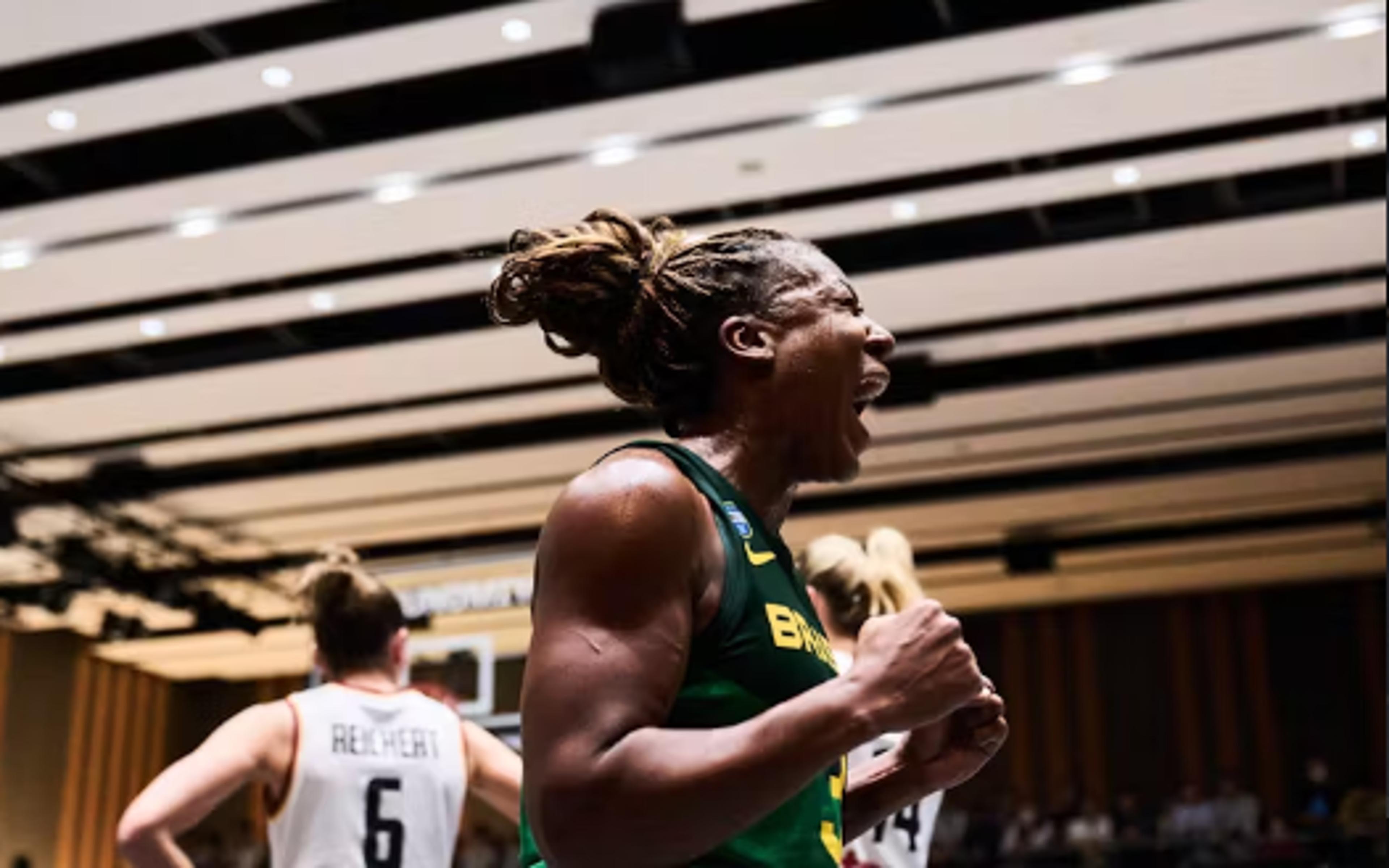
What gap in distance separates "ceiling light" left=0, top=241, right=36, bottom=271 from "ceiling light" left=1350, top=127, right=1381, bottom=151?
6.97 m

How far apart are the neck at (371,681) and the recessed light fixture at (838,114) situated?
5.02 metres

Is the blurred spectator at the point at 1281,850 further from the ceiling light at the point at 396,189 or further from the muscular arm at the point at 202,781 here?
the muscular arm at the point at 202,781

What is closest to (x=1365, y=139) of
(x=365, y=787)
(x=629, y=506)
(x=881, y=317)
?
(x=881, y=317)

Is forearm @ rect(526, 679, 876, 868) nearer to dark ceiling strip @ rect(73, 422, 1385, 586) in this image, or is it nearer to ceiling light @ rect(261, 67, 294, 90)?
ceiling light @ rect(261, 67, 294, 90)

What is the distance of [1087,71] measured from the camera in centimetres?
767

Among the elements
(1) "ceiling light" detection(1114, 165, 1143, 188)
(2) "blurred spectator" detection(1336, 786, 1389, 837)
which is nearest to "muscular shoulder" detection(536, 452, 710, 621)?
(1) "ceiling light" detection(1114, 165, 1143, 188)

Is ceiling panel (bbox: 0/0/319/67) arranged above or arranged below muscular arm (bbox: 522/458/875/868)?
above

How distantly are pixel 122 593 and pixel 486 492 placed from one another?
362 cm

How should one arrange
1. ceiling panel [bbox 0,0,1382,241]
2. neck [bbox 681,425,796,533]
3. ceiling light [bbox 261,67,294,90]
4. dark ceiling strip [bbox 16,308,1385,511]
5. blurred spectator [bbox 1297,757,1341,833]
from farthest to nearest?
blurred spectator [bbox 1297,757,1341,833] < dark ceiling strip [bbox 16,308,1385,511] < ceiling light [bbox 261,67,294,90] < ceiling panel [bbox 0,0,1382,241] < neck [bbox 681,425,796,533]

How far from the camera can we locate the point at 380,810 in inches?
132

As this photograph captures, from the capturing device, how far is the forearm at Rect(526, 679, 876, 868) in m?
1.29

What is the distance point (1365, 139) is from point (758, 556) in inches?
310

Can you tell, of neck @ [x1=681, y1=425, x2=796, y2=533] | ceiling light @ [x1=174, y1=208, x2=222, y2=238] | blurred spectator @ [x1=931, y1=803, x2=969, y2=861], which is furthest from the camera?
blurred spectator @ [x1=931, y1=803, x2=969, y2=861]

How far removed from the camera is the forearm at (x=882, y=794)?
5.71 feet
